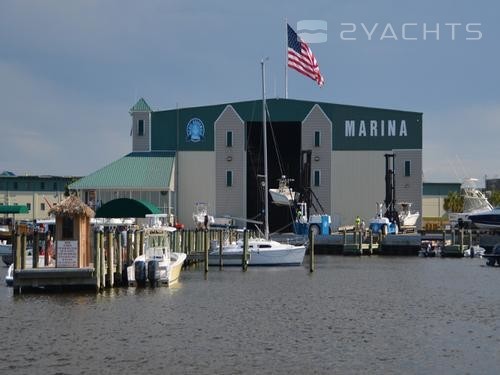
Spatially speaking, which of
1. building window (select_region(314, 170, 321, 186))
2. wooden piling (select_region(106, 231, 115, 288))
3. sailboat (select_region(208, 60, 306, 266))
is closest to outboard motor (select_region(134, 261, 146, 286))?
wooden piling (select_region(106, 231, 115, 288))

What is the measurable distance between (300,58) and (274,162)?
67.4 feet

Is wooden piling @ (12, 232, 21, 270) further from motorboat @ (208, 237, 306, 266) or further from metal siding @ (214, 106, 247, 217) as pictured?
metal siding @ (214, 106, 247, 217)

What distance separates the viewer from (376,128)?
290ft

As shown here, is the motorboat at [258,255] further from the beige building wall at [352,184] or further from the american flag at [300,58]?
the beige building wall at [352,184]

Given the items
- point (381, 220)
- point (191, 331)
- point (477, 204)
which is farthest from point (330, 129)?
point (191, 331)

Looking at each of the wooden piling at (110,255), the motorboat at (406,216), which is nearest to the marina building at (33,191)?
the motorboat at (406,216)

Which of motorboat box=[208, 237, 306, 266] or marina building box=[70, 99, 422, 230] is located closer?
motorboat box=[208, 237, 306, 266]

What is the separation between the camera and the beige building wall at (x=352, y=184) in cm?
8756

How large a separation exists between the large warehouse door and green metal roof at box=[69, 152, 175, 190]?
8.02m

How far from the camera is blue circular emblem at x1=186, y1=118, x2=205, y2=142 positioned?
8969 centimetres

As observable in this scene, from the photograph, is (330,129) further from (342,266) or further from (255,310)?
(255,310)

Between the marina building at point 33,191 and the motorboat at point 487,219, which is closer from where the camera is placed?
the motorboat at point 487,219

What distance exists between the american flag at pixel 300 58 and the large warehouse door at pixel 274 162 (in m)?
17.5

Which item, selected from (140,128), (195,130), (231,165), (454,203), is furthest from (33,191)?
(454,203)
